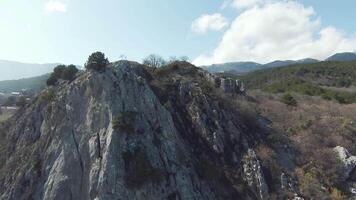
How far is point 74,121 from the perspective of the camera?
32.7 metres

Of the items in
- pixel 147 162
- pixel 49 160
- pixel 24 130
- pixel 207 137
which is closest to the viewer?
pixel 147 162

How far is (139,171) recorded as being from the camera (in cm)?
2833

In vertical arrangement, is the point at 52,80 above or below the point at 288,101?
above

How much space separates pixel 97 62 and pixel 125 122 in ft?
22.2

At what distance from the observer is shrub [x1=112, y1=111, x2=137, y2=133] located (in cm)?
3034

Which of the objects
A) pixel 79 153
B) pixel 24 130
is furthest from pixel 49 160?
pixel 24 130

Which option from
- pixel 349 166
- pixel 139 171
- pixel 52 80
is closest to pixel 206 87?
pixel 139 171

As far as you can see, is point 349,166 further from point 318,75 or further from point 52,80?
point 318,75

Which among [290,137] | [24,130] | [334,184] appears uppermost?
[24,130]

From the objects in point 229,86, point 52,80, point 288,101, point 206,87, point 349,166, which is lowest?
point 349,166

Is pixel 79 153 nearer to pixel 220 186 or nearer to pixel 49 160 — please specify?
pixel 49 160

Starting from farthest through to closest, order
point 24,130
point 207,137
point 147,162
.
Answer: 1. point 24,130
2. point 207,137
3. point 147,162

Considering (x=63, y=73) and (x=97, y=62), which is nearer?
(x=97, y=62)

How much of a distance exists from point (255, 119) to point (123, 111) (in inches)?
532
